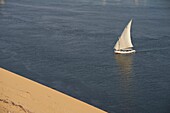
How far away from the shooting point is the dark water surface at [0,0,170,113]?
101 feet

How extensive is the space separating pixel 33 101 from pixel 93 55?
22.5 m

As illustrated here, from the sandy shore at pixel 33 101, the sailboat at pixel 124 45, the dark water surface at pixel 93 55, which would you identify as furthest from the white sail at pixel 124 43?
the sandy shore at pixel 33 101

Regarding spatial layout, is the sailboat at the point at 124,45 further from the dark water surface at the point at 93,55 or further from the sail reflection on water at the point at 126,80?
the dark water surface at the point at 93,55

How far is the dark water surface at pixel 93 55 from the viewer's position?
30.8m

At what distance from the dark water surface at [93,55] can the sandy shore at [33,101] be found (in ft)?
24.4

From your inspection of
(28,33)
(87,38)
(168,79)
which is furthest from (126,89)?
(28,33)

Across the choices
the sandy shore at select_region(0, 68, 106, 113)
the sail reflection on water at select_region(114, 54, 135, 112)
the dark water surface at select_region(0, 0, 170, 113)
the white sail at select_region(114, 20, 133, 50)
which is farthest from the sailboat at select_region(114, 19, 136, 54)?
the sandy shore at select_region(0, 68, 106, 113)

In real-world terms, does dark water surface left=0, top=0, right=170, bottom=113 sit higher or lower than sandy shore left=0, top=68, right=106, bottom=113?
lower

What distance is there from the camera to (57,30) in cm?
5528

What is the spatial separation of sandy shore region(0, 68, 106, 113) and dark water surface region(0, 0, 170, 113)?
7.42m

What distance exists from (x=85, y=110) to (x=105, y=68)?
1817 cm

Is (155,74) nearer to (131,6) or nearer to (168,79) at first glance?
(168,79)

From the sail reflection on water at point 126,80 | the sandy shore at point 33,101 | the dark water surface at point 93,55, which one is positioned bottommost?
the sail reflection on water at point 126,80

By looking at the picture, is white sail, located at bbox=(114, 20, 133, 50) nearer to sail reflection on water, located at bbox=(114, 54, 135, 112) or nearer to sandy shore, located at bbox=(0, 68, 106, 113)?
sail reflection on water, located at bbox=(114, 54, 135, 112)
